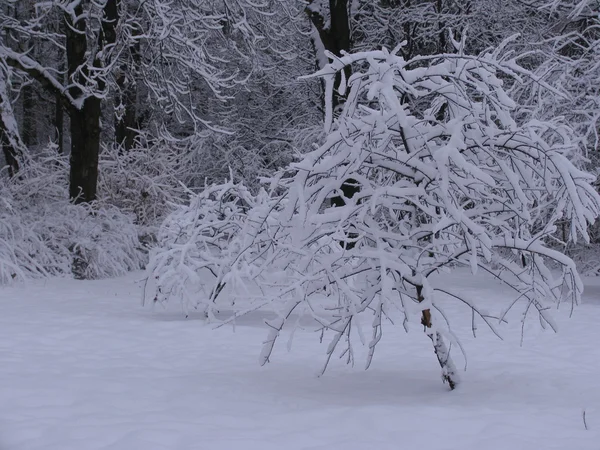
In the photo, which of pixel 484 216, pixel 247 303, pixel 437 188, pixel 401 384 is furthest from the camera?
pixel 247 303

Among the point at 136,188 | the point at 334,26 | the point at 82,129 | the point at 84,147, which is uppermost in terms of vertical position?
the point at 334,26

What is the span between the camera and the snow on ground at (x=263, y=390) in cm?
352

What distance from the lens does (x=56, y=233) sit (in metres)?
11.4

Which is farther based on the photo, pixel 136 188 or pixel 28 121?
pixel 28 121

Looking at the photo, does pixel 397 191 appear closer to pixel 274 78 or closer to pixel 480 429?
pixel 480 429

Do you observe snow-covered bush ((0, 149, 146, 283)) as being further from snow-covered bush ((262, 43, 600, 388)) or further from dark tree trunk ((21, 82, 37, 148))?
dark tree trunk ((21, 82, 37, 148))

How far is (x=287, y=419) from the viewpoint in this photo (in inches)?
154

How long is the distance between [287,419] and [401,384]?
4.38 ft

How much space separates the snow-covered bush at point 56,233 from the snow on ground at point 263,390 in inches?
120

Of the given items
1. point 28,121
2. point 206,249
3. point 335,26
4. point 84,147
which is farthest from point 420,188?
point 28,121

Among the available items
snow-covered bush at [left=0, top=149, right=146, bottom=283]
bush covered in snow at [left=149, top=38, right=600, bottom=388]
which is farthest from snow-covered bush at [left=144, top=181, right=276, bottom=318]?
bush covered in snow at [left=149, top=38, right=600, bottom=388]

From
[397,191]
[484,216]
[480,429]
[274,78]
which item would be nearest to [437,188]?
[397,191]

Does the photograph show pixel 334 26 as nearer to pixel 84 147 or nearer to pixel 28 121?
pixel 84 147

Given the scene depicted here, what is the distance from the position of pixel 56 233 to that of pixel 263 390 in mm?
7668
